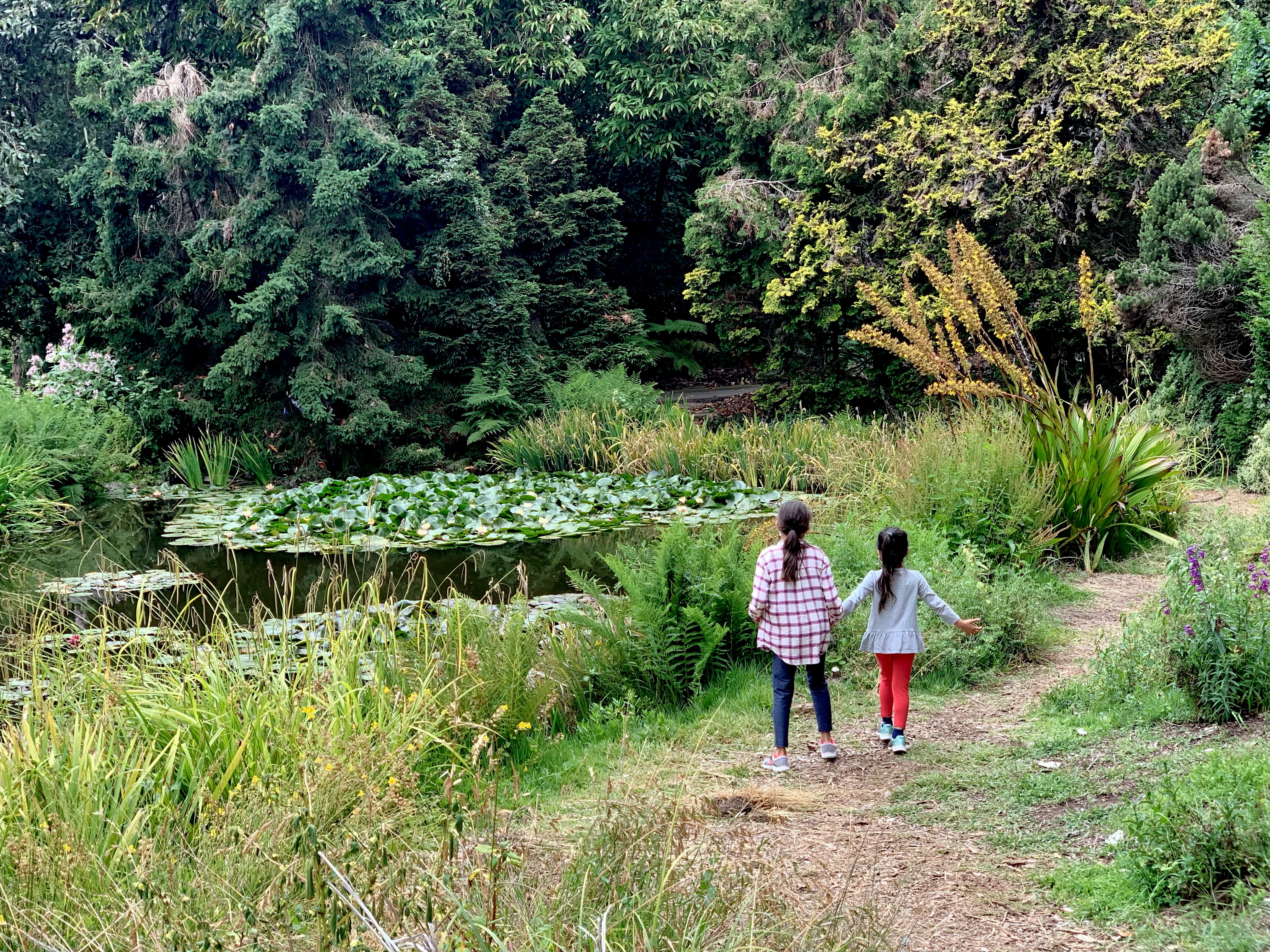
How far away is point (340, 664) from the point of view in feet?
16.8

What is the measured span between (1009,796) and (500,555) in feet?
22.9

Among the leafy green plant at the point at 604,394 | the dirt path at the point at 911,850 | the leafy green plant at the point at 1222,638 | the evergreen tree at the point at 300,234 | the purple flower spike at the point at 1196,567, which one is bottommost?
the dirt path at the point at 911,850

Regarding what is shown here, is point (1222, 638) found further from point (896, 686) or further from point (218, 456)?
point (218, 456)

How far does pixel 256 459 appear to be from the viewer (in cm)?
1563

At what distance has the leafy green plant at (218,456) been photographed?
593 inches

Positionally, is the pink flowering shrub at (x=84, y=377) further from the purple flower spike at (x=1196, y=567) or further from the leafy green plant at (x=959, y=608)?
the purple flower spike at (x=1196, y=567)

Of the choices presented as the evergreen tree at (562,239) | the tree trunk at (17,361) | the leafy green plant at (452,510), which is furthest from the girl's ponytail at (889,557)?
the tree trunk at (17,361)

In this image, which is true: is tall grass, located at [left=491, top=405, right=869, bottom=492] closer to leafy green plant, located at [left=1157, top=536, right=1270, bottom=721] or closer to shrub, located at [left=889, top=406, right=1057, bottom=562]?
shrub, located at [left=889, top=406, right=1057, bottom=562]

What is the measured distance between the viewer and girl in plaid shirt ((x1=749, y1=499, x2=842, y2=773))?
15.8 ft

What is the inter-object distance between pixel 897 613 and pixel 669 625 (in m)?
1.49

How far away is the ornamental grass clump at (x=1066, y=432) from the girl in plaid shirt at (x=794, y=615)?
3448 mm

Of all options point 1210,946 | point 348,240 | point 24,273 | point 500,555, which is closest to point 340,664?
point 1210,946

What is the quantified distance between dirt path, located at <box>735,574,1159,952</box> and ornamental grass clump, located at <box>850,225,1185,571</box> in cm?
262

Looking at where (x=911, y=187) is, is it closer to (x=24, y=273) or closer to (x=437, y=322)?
(x=437, y=322)
